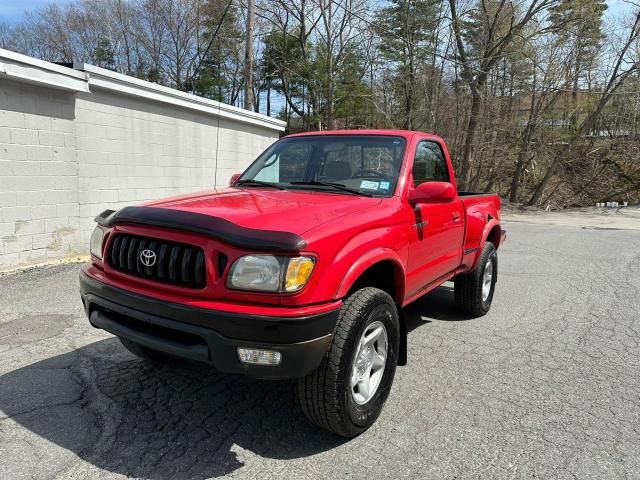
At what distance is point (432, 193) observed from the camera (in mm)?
3357

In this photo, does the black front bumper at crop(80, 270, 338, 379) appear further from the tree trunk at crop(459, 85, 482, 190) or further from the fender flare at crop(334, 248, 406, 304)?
the tree trunk at crop(459, 85, 482, 190)

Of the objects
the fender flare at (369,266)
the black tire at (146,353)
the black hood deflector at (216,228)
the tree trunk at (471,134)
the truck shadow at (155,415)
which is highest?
the tree trunk at (471,134)

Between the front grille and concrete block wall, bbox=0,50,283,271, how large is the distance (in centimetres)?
448

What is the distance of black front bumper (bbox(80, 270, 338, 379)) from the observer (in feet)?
7.48

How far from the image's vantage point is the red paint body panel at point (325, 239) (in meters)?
2.38

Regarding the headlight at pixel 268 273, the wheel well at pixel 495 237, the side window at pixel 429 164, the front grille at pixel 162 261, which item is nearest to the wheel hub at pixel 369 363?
the headlight at pixel 268 273

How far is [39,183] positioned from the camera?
6.58m

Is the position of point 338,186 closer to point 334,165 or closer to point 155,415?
point 334,165

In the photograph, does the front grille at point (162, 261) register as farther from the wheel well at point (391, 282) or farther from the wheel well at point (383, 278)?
the wheel well at point (391, 282)

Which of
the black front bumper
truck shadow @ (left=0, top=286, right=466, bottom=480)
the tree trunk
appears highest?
the tree trunk

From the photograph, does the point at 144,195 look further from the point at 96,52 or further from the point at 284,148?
the point at 96,52

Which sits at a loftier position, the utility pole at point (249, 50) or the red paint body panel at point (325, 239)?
the utility pole at point (249, 50)

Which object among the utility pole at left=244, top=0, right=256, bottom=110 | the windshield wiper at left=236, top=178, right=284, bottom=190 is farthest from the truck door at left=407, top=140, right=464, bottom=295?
the utility pole at left=244, top=0, right=256, bottom=110

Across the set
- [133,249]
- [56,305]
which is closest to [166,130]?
[56,305]
